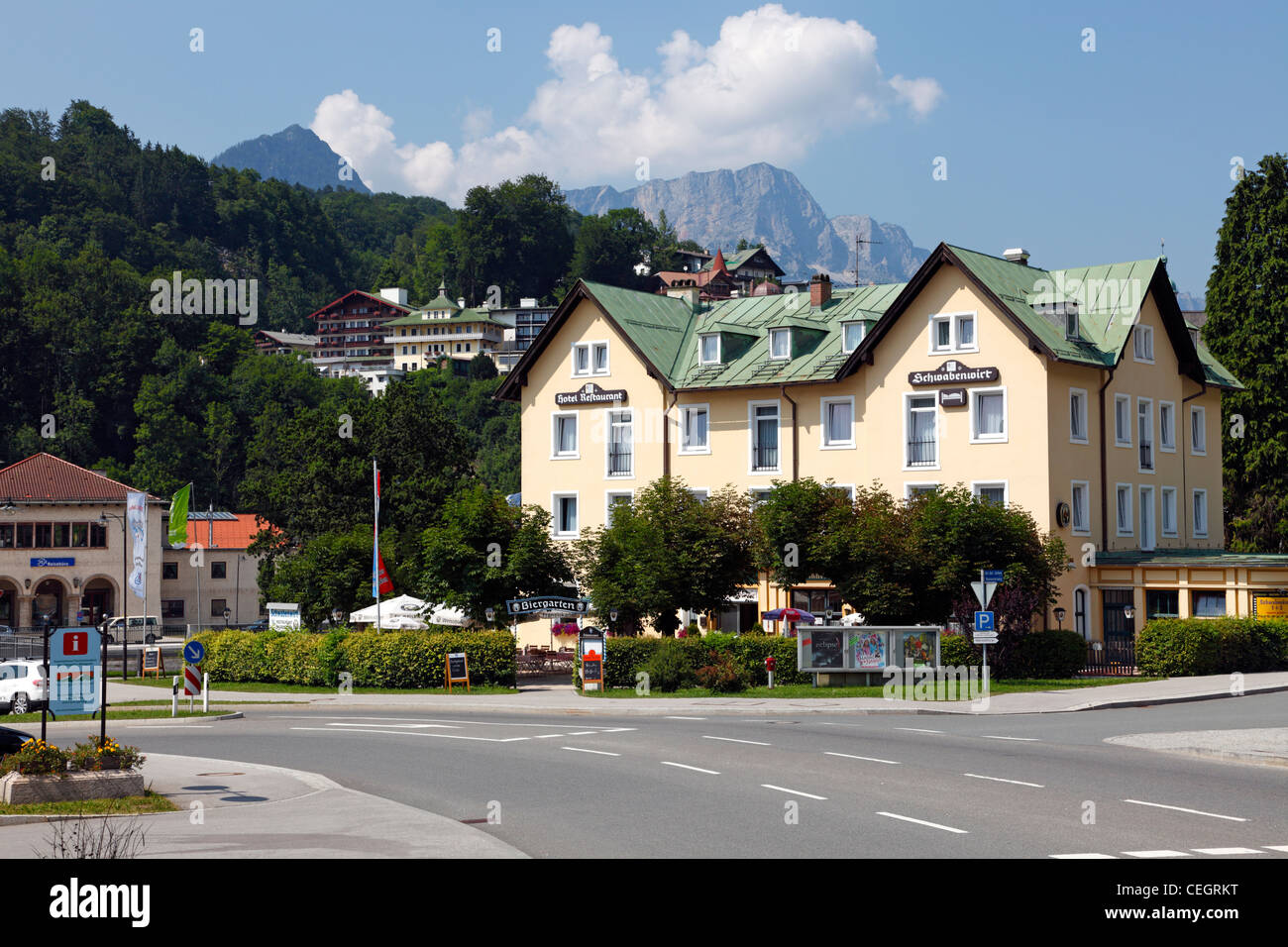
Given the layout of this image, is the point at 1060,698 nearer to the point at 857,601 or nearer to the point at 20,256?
the point at 857,601

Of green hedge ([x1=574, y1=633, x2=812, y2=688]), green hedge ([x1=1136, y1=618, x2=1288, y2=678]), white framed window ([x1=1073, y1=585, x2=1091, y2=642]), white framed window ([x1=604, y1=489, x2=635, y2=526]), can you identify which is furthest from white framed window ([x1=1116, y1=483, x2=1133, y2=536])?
white framed window ([x1=604, y1=489, x2=635, y2=526])

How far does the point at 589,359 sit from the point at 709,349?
520 centimetres

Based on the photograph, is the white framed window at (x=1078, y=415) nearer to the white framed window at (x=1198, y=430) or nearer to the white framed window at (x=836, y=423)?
the white framed window at (x=836, y=423)

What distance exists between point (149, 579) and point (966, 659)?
66113 mm

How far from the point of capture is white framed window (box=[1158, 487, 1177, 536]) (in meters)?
55.4

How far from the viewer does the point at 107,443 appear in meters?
143

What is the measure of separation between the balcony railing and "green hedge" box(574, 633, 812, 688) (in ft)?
43.1

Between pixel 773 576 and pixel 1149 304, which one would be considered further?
pixel 1149 304

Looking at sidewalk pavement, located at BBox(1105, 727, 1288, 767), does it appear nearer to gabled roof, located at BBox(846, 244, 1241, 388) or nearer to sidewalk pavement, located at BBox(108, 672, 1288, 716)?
sidewalk pavement, located at BBox(108, 672, 1288, 716)

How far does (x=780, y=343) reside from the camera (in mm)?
56438

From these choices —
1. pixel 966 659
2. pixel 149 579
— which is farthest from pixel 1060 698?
pixel 149 579

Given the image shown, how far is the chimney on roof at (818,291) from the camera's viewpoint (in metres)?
59.7

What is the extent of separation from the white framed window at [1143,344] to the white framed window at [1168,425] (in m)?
2.31
